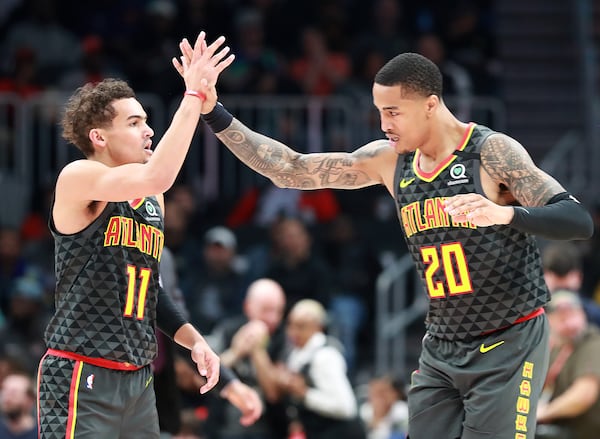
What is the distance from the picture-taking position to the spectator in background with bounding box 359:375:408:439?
32.3ft

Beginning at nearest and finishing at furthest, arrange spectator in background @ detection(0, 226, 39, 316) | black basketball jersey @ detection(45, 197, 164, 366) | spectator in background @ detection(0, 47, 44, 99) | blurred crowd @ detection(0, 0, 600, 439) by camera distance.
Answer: black basketball jersey @ detection(45, 197, 164, 366), blurred crowd @ detection(0, 0, 600, 439), spectator in background @ detection(0, 226, 39, 316), spectator in background @ detection(0, 47, 44, 99)

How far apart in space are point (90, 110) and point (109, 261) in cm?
73

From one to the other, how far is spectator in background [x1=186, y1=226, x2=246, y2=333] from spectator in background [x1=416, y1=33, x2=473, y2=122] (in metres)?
3.41

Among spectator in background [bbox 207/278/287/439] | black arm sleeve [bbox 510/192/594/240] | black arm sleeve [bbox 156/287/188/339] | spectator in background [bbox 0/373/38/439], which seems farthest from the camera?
spectator in background [bbox 207/278/287/439]

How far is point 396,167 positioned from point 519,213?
98cm

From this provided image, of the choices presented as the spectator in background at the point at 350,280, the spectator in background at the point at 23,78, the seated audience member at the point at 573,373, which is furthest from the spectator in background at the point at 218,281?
the seated audience member at the point at 573,373

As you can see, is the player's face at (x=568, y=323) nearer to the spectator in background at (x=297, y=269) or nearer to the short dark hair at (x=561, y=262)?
the short dark hair at (x=561, y=262)

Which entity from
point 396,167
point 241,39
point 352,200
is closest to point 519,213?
point 396,167

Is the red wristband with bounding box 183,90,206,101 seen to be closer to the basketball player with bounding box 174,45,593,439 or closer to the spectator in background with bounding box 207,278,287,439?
the basketball player with bounding box 174,45,593,439

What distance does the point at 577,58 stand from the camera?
15.3 metres

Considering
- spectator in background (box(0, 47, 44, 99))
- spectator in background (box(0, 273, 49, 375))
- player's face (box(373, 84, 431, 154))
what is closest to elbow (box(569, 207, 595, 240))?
player's face (box(373, 84, 431, 154))

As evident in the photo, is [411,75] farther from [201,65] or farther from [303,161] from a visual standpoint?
[201,65]

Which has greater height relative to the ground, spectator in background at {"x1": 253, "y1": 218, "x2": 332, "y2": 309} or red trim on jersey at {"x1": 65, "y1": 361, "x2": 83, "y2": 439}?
spectator in background at {"x1": 253, "y1": 218, "x2": 332, "y2": 309}

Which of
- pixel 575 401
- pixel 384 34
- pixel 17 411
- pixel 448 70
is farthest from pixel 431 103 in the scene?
pixel 384 34
